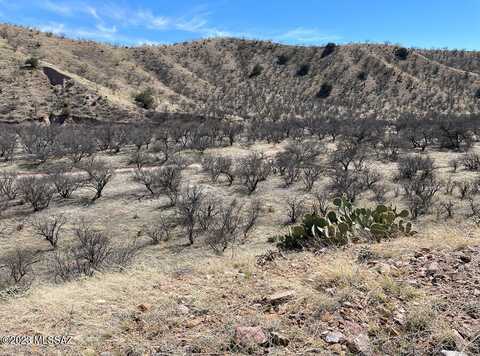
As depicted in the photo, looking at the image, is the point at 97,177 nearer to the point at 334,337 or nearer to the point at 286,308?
the point at 286,308

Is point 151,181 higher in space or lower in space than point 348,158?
lower

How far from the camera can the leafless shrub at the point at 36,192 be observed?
19.0 m

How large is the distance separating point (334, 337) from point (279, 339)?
58 centimetres

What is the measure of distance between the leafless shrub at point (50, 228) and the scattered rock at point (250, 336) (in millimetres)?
13254

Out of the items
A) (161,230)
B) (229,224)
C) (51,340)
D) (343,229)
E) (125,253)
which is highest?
(343,229)

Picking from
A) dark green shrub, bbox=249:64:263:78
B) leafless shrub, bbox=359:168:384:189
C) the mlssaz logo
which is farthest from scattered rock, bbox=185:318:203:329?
dark green shrub, bbox=249:64:263:78

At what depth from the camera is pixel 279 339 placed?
4.20 m

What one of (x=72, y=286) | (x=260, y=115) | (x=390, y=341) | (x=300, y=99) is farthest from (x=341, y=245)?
(x=300, y=99)

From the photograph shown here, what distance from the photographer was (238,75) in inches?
2854

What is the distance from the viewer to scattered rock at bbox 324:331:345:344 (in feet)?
13.4

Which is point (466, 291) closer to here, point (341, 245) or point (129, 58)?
point (341, 245)

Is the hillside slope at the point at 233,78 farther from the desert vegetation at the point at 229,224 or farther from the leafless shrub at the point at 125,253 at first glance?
the leafless shrub at the point at 125,253

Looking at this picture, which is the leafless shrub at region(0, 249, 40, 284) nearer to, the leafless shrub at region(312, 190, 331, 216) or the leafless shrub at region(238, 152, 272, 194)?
the leafless shrub at region(238, 152, 272, 194)

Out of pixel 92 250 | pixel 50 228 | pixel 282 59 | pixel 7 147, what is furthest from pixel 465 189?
pixel 282 59
